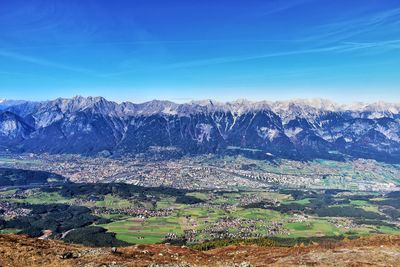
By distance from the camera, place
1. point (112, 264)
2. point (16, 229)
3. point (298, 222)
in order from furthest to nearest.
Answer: point (298, 222), point (16, 229), point (112, 264)

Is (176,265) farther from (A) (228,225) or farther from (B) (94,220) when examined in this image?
(B) (94,220)

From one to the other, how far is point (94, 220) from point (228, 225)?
203 ft

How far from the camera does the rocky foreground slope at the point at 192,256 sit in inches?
1267

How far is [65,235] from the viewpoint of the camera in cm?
15412

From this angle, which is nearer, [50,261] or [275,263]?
[50,261]

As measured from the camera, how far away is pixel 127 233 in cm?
15712

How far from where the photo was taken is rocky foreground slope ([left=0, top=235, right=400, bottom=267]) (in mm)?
32178

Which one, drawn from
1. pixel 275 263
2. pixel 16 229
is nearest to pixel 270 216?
pixel 16 229

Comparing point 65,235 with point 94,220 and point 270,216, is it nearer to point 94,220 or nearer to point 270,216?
point 94,220

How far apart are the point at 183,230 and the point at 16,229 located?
226ft

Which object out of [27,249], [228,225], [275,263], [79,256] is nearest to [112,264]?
[79,256]

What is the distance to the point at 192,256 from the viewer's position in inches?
1543

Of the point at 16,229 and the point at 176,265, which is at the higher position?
the point at 176,265

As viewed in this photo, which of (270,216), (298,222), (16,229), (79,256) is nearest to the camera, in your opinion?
(79,256)
